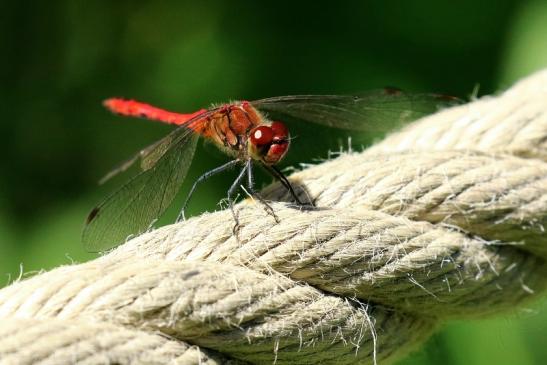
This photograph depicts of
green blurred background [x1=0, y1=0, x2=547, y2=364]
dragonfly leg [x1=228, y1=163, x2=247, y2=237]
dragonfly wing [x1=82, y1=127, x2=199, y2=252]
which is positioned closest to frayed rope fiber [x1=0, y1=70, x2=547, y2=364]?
dragonfly leg [x1=228, y1=163, x2=247, y2=237]

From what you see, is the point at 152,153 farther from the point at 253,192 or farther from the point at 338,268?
the point at 338,268

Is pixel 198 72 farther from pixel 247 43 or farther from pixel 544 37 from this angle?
pixel 544 37

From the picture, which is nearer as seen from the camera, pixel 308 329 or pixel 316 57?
pixel 308 329

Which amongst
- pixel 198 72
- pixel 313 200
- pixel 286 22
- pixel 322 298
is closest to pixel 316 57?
pixel 286 22

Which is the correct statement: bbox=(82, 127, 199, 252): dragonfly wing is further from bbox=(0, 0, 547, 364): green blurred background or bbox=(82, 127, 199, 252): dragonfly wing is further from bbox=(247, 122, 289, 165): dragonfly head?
bbox=(0, 0, 547, 364): green blurred background

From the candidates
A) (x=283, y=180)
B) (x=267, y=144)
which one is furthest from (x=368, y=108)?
Result: (x=283, y=180)

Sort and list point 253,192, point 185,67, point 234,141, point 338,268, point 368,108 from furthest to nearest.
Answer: point 185,67
point 368,108
point 234,141
point 253,192
point 338,268

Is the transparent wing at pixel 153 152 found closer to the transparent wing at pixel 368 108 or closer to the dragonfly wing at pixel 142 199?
the dragonfly wing at pixel 142 199
